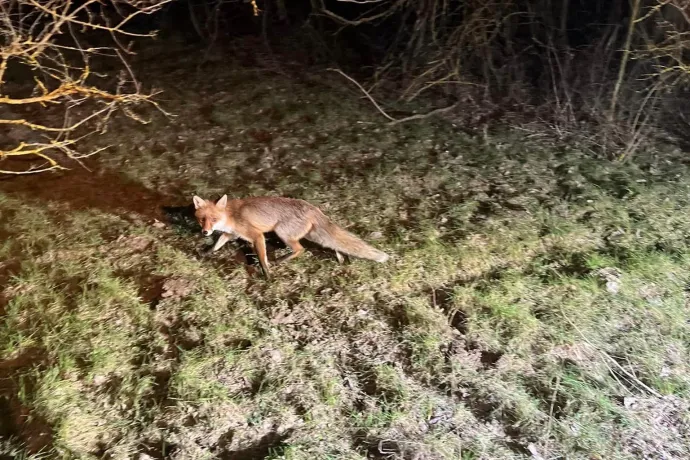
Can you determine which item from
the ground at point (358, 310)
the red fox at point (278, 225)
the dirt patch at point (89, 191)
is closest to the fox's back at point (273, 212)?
the red fox at point (278, 225)

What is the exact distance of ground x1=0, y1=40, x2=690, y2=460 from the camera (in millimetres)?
2961

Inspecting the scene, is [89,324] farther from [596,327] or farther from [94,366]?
[596,327]

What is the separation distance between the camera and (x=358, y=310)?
3684 millimetres

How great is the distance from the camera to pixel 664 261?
4168 mm

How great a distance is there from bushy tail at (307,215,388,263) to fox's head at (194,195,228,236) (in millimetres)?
626

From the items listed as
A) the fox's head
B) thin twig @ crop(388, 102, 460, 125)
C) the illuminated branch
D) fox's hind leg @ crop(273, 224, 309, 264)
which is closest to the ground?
fox's hind leg @ crop(273, 224, 309, 264)

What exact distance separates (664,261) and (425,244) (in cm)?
168

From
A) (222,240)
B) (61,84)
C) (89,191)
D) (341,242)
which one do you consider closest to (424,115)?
(341,242)

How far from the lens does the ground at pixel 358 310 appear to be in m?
2.96

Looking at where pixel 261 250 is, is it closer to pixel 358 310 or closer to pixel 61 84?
Result: pixel 358 310

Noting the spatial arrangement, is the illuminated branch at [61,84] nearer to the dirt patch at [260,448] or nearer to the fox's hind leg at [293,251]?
the fox's hind leg at [293,251]

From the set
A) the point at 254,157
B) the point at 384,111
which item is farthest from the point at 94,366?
the point at 384,111

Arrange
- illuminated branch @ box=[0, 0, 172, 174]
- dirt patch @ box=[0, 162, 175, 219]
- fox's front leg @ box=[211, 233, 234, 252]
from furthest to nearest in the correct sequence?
dirt patch @ box=[0, 162, 175, 219], fox's front leg @ box=[211, 233, 234, 252], illuminated branch @ box=[0, 0, 172, 174]

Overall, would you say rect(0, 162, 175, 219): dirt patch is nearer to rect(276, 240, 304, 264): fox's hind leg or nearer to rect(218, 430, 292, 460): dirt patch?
rect(276, 240, 304, 264): fox's hind leg
